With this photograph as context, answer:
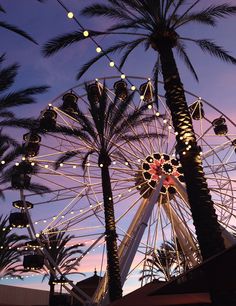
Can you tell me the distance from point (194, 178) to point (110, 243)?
676cm

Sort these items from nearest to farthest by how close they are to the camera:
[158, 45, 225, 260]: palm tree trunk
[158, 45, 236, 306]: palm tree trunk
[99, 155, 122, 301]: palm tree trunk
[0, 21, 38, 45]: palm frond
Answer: [158, 45, 236, 306]: palm tree trunk → [158, 45, 225, 260]: palm tree trunk → [0, 21, 38, 45]: palm frond → [99, 155, 122, 301]: palm tree trunk

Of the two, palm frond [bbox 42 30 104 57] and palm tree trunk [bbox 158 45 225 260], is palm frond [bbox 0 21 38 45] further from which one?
palm tree trunk [bbox 158 45 225 260]

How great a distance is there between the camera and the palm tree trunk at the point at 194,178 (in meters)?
7.70

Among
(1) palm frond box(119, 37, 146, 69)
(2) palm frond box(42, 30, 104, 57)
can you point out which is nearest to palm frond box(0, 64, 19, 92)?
→ (2) palm frond box(42, 30, 104, 57)

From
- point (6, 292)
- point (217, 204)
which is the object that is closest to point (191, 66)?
point (217, 204)

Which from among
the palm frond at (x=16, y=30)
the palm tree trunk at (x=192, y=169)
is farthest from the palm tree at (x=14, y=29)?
the palm tree trunk at (x=192, y=169)

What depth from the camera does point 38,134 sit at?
1745 cm

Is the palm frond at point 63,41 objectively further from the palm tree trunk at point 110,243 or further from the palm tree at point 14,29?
the palm tree trunk at point 110,243

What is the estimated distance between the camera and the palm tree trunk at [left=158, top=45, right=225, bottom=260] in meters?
7.85

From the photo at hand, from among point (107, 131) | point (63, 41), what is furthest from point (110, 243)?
point (63, 41)

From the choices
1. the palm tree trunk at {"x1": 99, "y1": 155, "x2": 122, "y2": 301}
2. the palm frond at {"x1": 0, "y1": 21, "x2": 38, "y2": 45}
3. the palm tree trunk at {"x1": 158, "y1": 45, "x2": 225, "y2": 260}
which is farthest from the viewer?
the palm tree trunk at {"x1": 99, "y1": 155, "x2": 122, "y2": 301}

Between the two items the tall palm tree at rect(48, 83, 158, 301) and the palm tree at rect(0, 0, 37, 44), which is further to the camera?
the tall palm tree at rect(48, 83, 158, 301)

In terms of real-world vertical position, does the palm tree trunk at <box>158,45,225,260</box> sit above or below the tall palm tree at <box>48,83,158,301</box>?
below

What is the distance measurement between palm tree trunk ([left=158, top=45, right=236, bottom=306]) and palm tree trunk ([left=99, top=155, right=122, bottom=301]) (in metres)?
6.37
